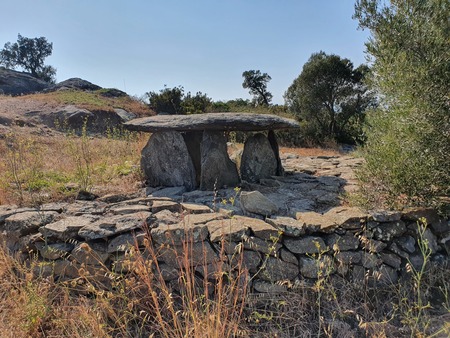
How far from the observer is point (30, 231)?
A: 10.6 feet

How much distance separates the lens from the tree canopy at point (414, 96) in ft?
9.82

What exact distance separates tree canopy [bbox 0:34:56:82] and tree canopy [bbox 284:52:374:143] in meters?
34.6

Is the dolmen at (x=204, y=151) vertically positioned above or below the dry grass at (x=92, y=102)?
below

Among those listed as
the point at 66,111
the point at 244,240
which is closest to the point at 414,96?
the point at 244,240

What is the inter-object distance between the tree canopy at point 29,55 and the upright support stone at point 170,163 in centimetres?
3876

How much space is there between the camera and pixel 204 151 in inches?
186

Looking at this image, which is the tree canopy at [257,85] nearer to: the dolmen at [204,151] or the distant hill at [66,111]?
the distant hill at [66,111]

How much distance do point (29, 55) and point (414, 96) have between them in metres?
43.7

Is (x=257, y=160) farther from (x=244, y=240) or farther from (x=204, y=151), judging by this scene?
(x=244, y=240)

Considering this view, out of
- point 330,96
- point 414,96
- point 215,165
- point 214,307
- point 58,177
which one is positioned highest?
point 330,96

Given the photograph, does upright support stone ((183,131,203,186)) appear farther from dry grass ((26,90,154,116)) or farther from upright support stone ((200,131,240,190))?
dry grass ((26,90,154,116))

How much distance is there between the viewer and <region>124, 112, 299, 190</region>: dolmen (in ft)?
15.0

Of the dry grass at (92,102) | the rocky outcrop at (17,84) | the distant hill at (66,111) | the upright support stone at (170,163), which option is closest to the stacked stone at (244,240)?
the upright support stone at (170,163)

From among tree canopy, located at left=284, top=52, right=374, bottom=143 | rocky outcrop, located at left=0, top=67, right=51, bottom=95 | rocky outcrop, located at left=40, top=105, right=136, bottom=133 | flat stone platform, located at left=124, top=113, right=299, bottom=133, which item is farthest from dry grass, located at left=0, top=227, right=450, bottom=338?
rocky outcrop, located at left=0, top=67, right=51, bottom=95
